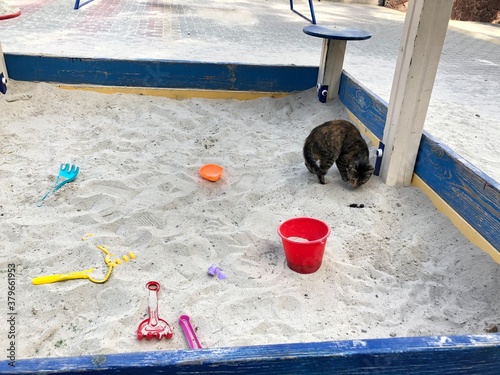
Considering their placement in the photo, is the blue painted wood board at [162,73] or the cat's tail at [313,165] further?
the blue painted wood board at [162,73]

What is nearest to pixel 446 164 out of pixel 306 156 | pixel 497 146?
pixel 306 156

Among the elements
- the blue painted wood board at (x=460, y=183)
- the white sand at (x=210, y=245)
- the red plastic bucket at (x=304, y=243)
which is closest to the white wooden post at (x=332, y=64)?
the white sand at (x=210, y=245)

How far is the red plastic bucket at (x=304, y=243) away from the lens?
2002 millimetres

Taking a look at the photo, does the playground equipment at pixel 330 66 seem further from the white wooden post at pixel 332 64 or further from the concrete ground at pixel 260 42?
the concrete ground at pixel 260 42

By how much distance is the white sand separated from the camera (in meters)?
1.80

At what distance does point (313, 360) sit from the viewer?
3.56ft

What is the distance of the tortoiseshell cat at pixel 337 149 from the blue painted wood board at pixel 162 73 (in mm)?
1461

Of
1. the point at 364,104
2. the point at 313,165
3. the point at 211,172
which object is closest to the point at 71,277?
the point at 211,172

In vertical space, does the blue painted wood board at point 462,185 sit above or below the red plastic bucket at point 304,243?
above

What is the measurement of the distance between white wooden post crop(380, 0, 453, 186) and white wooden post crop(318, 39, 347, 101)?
4.04ft

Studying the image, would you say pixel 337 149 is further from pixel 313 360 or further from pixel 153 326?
pixel 313 360

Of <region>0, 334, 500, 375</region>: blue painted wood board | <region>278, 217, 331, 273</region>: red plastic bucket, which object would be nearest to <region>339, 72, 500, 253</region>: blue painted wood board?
<region>278, 217, 331, 273</region>: red plastic bucket

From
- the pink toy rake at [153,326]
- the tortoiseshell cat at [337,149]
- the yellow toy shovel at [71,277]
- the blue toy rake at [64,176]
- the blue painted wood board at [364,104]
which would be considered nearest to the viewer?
the pink toy rake at [153,326]

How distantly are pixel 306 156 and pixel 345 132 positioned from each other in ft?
0.92
